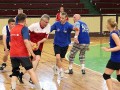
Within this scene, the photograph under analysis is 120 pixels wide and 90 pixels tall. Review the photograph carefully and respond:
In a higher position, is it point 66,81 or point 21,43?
point 21,43

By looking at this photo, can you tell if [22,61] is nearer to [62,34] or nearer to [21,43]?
[21,43]

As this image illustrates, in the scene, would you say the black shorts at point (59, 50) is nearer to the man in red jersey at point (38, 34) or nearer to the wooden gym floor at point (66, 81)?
the wooden gym floor at point (66, 81)

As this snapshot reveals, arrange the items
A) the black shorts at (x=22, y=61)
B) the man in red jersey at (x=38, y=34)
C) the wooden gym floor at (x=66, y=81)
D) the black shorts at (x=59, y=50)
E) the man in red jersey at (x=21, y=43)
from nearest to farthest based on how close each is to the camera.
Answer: the man in red jersey at (x=21, y=43)
the black shorts at (x=22, y=61)
the wooden gym floor at (x=66, y=81)
the man in red jersey at (x=38, y=34)
the black shorts at (x=59, y=50)

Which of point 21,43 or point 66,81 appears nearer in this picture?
point 21,43

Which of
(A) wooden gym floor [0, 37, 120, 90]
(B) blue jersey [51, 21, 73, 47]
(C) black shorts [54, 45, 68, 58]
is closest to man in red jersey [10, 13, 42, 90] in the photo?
(A) wooden gym floor [0, 37, 120, 90]

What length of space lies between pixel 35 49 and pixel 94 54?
20.4 feet

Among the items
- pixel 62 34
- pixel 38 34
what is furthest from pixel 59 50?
pixel 38 34

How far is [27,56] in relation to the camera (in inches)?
254

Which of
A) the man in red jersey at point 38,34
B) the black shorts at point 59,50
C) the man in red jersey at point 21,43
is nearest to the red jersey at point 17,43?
the man in red jersey at point 21,43

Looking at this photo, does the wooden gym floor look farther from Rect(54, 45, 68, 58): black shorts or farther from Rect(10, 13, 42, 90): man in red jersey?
Rect(10, 13, 42, 90): man in red jersey

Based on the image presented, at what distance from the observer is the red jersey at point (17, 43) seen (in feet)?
20.6

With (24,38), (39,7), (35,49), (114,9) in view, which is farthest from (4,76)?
(114,9)

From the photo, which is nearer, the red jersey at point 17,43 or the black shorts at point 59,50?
the red jersey at point 17,43

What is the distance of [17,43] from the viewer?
631 cm
